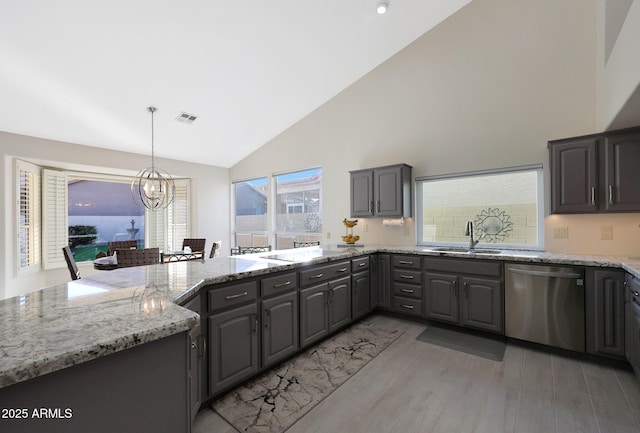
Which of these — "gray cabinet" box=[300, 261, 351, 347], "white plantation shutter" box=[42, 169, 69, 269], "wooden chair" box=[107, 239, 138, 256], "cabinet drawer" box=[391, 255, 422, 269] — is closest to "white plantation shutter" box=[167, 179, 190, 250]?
"wooden chair" box=[107, 239, 138, 256]

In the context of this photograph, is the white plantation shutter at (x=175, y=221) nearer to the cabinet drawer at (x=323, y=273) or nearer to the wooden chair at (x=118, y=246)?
the wooden chair at (x=118, y=246)

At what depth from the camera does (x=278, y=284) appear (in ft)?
7.83

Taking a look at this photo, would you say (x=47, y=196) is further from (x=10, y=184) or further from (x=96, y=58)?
(x=96, y=58)

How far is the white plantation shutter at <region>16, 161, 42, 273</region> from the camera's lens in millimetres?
4156

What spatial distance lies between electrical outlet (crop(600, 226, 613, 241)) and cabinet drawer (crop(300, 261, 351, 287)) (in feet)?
8.62

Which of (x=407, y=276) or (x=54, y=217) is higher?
(x=54, y=217)

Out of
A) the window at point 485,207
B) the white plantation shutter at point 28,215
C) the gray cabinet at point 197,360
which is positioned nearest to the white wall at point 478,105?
the window at point 485,207

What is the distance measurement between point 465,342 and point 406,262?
104 centimetres

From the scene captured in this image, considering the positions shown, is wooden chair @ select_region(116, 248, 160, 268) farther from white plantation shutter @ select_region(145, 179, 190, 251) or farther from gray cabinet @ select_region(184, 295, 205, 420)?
white plantation shutter @ select_region(145, 179, 190, 251)

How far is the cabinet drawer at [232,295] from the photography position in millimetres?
1930

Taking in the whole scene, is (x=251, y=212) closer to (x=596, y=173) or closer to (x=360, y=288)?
(x=360, y=288)

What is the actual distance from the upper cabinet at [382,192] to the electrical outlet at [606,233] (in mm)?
2004

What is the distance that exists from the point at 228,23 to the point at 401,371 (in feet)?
12.7

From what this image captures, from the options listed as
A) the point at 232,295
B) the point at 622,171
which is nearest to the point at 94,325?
the point at 232,295
